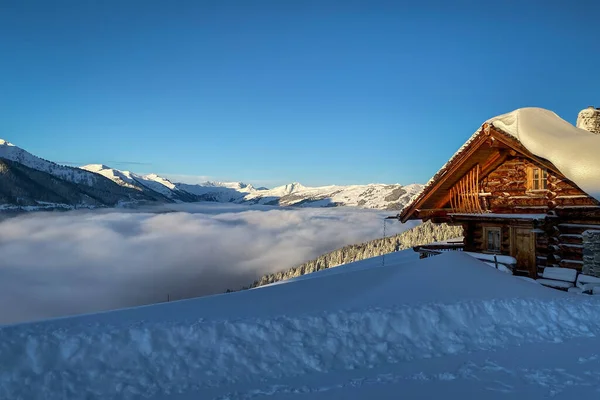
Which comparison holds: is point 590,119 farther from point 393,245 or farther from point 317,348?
point 393,245

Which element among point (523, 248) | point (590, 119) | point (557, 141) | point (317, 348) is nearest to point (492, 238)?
point (523, 248)

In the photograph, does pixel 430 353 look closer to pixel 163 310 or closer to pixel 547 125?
pixel 163 310

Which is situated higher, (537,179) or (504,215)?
(537,179)

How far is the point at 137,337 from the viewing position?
7.39m

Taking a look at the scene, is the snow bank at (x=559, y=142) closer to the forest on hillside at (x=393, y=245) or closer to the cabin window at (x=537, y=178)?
the cabin window at (x=537, y=178)

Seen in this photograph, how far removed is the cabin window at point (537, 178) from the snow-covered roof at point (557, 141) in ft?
5.83

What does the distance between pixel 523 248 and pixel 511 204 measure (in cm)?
185

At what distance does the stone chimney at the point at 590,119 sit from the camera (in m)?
16.9

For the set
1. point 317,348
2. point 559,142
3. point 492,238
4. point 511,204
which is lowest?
point 317,348

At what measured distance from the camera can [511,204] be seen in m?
16.0

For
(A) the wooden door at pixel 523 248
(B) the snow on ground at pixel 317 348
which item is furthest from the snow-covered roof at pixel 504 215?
(B) the snow on ground at pixel 317 348

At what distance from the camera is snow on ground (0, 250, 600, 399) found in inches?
251

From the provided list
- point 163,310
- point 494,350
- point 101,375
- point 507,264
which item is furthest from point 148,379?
point 507,264

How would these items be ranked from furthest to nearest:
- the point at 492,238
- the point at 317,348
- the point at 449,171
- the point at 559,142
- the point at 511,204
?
the point at 492,238 → the point at 449,171 → the point at 511,204 → the point at 559,142 → the point at 317,348
